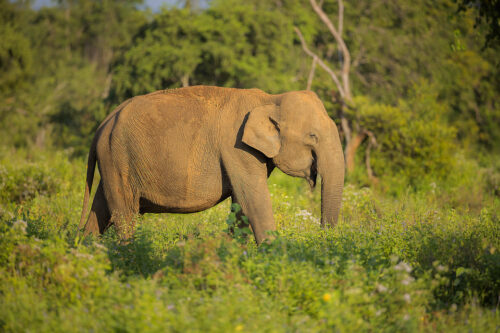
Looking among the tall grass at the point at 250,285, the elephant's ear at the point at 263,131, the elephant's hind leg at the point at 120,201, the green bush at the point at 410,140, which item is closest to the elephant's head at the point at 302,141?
the elephant's ear at the point at 263,131

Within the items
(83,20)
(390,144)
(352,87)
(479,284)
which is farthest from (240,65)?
(83,20)

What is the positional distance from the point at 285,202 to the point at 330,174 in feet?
9.23

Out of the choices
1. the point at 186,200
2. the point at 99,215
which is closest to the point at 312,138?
the point at 186,200

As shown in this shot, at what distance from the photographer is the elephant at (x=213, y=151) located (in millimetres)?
5895

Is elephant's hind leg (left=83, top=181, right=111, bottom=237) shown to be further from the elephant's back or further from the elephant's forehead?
the elephant's forehead

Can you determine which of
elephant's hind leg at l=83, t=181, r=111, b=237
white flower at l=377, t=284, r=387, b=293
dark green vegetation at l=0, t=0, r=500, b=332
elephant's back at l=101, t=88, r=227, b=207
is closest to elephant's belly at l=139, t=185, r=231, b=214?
elephant's back at l=101, t=88, r=227, b=207

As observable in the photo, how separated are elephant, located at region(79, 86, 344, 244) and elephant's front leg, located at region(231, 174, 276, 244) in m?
0.01

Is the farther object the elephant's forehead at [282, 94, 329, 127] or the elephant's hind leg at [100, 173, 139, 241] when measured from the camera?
the elephant's hind leg at [100, 173, 139, 241]

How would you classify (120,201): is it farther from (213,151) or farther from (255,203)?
(255,203)

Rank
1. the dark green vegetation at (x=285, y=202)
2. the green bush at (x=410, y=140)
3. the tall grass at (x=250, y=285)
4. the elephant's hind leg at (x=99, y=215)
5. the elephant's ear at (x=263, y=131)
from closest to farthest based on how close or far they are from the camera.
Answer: the tall grass at (x=250, y=285) → the dark green vegetation at (x=285, y=202) → the elephant's ear at (x=263, y=131) → the elephant's hind leg at (x=99, y=215) → the green bush at (x=410, y=140)

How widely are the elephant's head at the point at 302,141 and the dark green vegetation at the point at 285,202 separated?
0.55 metres

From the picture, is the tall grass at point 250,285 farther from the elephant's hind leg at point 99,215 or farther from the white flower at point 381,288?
the elephant's hind leg at point 99,215

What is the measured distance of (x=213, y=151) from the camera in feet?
20.1

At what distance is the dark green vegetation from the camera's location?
4.07 meters
